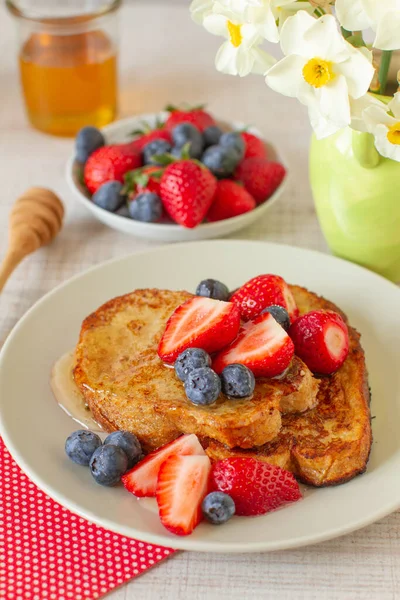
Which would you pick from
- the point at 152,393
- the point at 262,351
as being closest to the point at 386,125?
the point at 262,351

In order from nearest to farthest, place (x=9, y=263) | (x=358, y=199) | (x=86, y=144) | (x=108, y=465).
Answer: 1. (x=108, y=465)
2. (x=358, y=199)
3. (x=9, y=263)
4. (x=86, y=144)

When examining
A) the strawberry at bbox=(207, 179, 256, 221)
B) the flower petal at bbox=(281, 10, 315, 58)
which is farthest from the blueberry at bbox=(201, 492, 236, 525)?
the strawberry at bbox=(207, 179, 256, 221)

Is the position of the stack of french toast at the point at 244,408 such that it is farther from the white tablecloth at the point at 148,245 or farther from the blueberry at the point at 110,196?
the blueberry at the point at 110,196

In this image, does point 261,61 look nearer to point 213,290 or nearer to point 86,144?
point 213,290

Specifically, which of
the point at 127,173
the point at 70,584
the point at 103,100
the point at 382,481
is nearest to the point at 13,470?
the point at 70,584

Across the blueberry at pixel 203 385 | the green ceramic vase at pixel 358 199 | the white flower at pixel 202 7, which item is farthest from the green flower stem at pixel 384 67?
the blueberry at pixel 203 385
